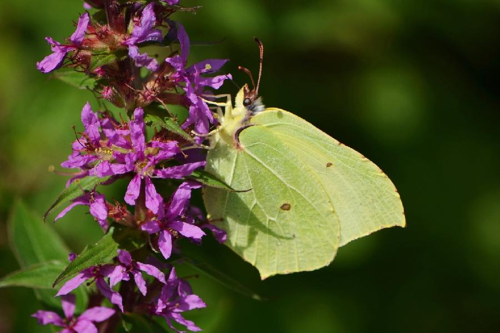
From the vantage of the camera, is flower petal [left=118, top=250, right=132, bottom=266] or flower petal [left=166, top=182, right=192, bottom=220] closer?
flower petal [left=118, top=250, right=132, bottom=266]

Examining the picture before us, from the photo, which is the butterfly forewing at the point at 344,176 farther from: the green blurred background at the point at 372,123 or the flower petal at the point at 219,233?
the green blurred background at the point at 372,123

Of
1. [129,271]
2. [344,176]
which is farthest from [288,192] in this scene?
[129,271]

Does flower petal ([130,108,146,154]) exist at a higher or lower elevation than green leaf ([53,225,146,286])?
higher

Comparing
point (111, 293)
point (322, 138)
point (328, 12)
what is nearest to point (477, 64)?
point (328, 12)

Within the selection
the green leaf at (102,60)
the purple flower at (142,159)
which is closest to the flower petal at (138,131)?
the purple flower at (142,159)

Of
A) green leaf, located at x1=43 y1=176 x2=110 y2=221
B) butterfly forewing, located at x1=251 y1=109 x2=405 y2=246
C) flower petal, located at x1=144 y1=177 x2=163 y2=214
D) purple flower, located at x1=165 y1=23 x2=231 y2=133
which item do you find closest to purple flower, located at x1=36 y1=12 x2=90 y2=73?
purple flower, located at x1=165 y1=23 x2=231 y2=133

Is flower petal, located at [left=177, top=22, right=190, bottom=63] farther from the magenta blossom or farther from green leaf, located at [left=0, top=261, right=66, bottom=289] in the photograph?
green leaf, located at [left=0, top=261, right=66, bottom=289]
